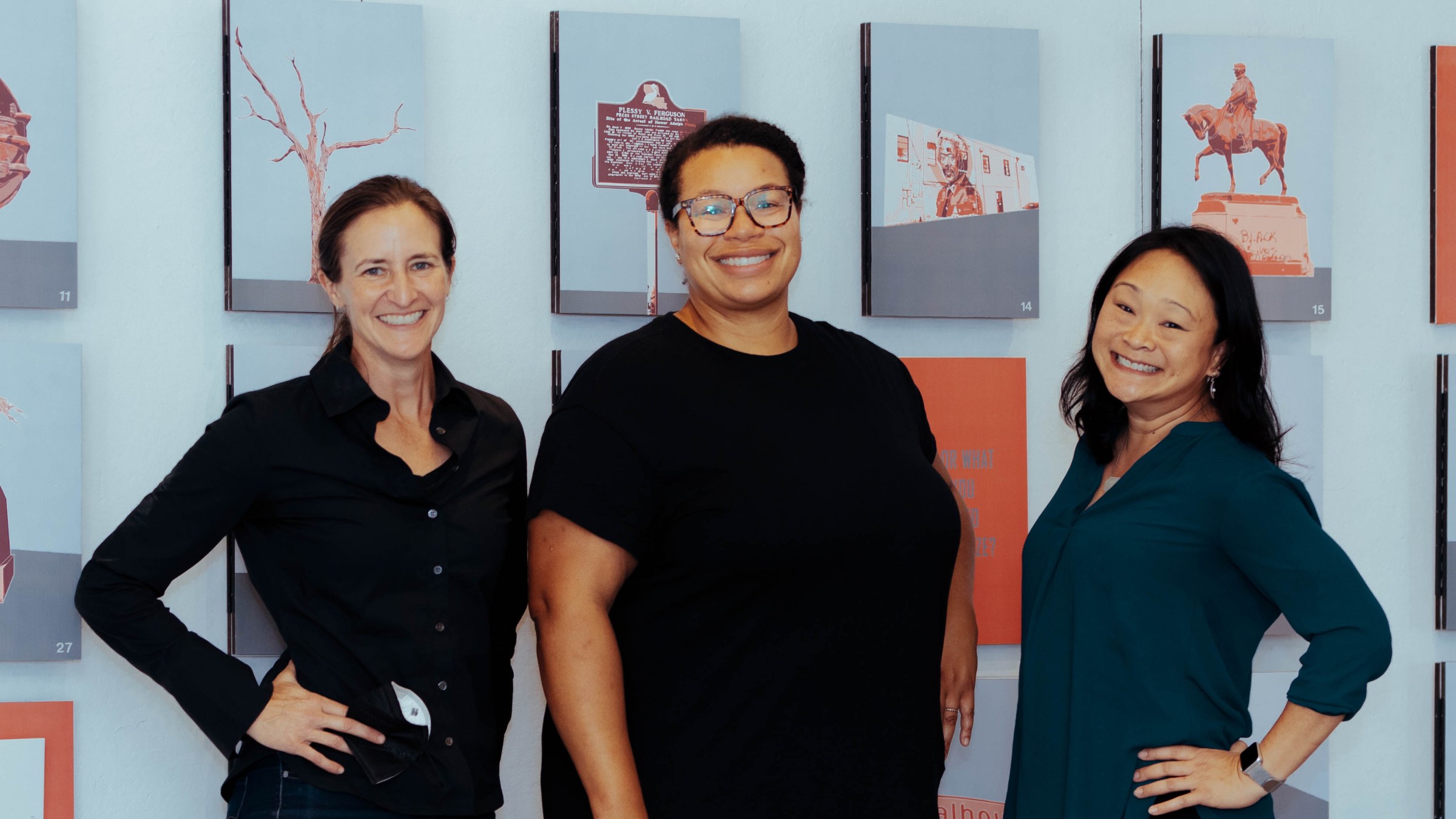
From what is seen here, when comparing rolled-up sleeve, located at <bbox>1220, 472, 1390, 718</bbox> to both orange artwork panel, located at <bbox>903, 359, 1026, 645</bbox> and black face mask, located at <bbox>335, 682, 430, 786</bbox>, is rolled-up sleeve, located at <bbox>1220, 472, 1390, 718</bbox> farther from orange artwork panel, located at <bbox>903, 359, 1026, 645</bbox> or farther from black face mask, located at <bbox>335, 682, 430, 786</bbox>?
black face mask, located at <bbox>335, 682, 430, 786</bbox>

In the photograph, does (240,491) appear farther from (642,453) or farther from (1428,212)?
(1428,212)

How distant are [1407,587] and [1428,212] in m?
0.77

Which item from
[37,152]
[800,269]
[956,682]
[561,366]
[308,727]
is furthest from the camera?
[800,269]

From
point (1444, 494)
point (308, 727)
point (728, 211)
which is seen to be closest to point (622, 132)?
point (728, 211)

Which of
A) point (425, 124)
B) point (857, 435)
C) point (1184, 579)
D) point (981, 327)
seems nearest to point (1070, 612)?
point (1184, 579)

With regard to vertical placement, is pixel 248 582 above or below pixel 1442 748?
above

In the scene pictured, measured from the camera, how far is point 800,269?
7.14ft

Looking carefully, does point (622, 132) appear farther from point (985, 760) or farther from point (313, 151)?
point (985, 760)

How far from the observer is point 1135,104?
90.4 inches

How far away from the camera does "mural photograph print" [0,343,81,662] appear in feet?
6.22

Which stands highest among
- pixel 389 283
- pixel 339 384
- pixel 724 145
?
pixel 724 145

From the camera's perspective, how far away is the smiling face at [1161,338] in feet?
5.00

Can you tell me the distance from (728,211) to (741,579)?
473 mm

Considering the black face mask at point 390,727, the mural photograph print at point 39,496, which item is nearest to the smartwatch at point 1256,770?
the black face mask at point 390,727
